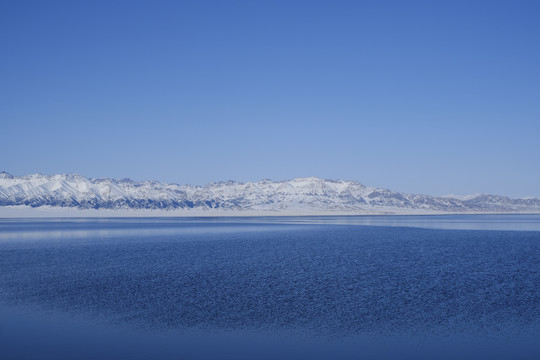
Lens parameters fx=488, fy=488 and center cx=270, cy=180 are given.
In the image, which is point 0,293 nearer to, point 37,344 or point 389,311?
point 37,344

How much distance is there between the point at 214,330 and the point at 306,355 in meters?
4.53

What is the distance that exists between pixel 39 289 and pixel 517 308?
82.2 ft

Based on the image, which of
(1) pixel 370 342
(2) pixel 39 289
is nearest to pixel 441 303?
(1) pixel 370 342

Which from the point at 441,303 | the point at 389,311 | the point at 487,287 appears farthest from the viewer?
the point at 487,287

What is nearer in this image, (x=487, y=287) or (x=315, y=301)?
(x=315, y=301)

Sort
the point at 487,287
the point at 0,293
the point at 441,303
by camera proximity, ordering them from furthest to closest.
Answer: the point at 487,287 → the point at 0,293 → the point at 441,303

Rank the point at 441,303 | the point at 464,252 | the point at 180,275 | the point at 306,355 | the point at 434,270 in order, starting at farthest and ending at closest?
1. the point at 464,252
2. the point at 434,270
3. the point at 180,275
4. the point at 441,303
5. the point at 306,355

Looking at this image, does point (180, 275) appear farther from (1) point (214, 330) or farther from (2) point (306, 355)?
(2) point (306, 355)

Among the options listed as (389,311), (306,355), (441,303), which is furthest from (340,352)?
(441,303)

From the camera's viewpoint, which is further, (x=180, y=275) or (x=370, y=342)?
(x=180, y=275)

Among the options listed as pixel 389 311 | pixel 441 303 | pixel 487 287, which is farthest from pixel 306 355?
pixel 487 287

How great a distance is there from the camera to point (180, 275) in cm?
3388

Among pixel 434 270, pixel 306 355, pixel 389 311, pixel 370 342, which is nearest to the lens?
pixel 306 355

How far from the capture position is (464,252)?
5084 cm
